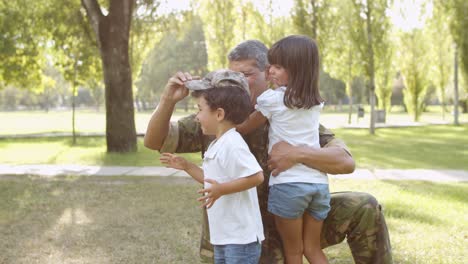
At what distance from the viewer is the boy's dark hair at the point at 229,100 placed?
262 centimetres

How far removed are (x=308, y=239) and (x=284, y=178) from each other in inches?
15.6

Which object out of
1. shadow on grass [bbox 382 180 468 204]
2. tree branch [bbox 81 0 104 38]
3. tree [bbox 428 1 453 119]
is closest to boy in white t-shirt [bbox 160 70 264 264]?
shadow on grass [bbox 382 180 468 204]

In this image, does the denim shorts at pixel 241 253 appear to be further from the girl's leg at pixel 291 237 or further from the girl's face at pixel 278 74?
the girl's face at pixel 278 74

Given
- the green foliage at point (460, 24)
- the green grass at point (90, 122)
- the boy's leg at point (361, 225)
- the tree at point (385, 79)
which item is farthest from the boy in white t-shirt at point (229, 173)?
the tree at point (385, 79)

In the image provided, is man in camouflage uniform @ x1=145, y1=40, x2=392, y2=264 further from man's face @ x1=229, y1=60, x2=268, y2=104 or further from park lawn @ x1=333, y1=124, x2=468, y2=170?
park lawn @ x1=333, y1=124, x2=468, y2=170

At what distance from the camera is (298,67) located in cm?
285

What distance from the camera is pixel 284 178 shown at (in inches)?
113

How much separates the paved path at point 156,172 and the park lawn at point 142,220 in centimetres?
63

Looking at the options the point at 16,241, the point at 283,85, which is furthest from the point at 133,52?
the point at 283,85

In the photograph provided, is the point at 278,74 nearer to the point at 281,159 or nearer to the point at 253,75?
the point at 253,75

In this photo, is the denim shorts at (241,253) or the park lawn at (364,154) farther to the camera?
the park lawn at (364,154)

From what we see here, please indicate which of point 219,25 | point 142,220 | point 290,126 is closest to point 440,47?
point 219,25

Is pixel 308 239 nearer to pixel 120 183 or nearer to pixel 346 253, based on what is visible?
pixel 346 253

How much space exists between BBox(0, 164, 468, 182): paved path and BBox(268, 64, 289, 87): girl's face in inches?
292
